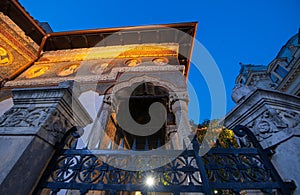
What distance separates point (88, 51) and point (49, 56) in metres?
2.18

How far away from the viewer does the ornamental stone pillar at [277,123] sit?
1227 mm

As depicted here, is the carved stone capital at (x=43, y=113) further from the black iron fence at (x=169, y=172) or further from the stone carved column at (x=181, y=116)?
the stone carved column at (x=181, y=116)

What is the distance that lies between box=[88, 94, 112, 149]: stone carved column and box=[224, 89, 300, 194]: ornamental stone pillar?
328 cm

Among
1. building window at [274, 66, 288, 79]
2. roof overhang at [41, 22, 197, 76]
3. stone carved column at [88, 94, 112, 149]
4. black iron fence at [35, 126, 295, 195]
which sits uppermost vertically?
building window at [274, 66, 288, 79]

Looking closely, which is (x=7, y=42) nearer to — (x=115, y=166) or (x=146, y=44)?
(x=146, y=44)

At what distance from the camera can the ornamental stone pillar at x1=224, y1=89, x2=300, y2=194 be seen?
1227 mm

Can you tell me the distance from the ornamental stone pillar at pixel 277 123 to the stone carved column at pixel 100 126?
328 centimetres

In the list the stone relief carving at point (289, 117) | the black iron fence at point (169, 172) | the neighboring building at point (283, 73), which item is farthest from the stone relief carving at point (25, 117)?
the neighboring building at point (283, 73)

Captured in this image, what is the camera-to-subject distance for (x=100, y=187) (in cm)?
126

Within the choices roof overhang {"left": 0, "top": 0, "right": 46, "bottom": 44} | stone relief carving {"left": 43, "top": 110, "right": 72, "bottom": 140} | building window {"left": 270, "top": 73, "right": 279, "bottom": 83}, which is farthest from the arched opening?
building window {"left": 270, "top": 73, "right": 279, "bottom": 83}

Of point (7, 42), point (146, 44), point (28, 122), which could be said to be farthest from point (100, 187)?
point (7, 42)

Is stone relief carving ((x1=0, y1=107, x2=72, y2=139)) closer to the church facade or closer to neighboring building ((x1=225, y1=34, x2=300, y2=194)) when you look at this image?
the church facade

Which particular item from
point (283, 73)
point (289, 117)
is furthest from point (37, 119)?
point (283, 73)

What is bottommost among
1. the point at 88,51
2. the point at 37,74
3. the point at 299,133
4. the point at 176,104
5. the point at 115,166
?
the point at 115,166
